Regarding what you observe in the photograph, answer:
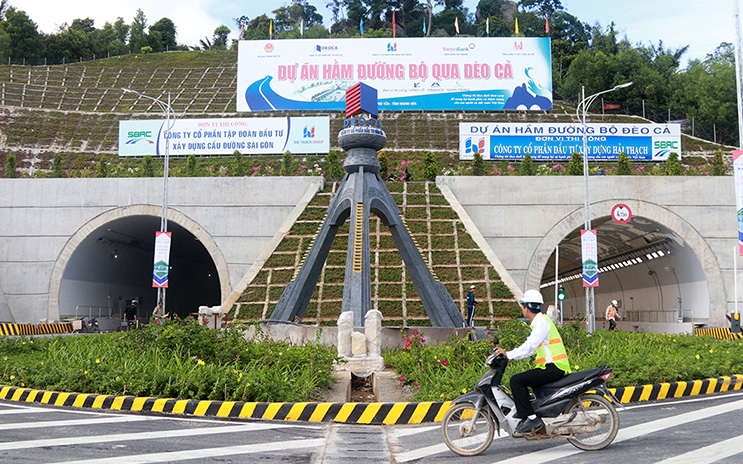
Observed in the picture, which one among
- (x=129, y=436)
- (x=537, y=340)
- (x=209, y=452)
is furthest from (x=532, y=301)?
(x=129, y=436)

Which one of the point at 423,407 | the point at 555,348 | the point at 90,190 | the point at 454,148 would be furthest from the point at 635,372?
the point at 454,148

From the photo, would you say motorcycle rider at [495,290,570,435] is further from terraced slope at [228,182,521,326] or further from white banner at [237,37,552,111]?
white banner at [237,37,552,111]

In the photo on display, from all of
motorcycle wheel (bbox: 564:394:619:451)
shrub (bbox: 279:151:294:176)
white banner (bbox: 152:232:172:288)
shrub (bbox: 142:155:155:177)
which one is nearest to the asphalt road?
motorcycle wheel (bbox: 564:394:619:451)

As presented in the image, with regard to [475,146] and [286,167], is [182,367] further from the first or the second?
[475,146]

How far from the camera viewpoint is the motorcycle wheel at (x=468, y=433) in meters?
7.75

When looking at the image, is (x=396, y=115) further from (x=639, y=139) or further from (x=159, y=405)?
(x=159, y=405)

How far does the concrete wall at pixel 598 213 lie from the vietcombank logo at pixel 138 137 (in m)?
23.5

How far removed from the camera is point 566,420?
7691 millimetres

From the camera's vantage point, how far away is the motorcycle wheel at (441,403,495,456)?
7.75m

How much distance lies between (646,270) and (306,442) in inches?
1372

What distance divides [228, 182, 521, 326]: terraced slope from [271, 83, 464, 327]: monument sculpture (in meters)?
8.17

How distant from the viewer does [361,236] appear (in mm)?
18656

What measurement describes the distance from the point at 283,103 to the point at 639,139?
2740 cm

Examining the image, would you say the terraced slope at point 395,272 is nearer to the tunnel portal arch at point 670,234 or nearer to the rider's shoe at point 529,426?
the tunnel portal arch at point 670,234
